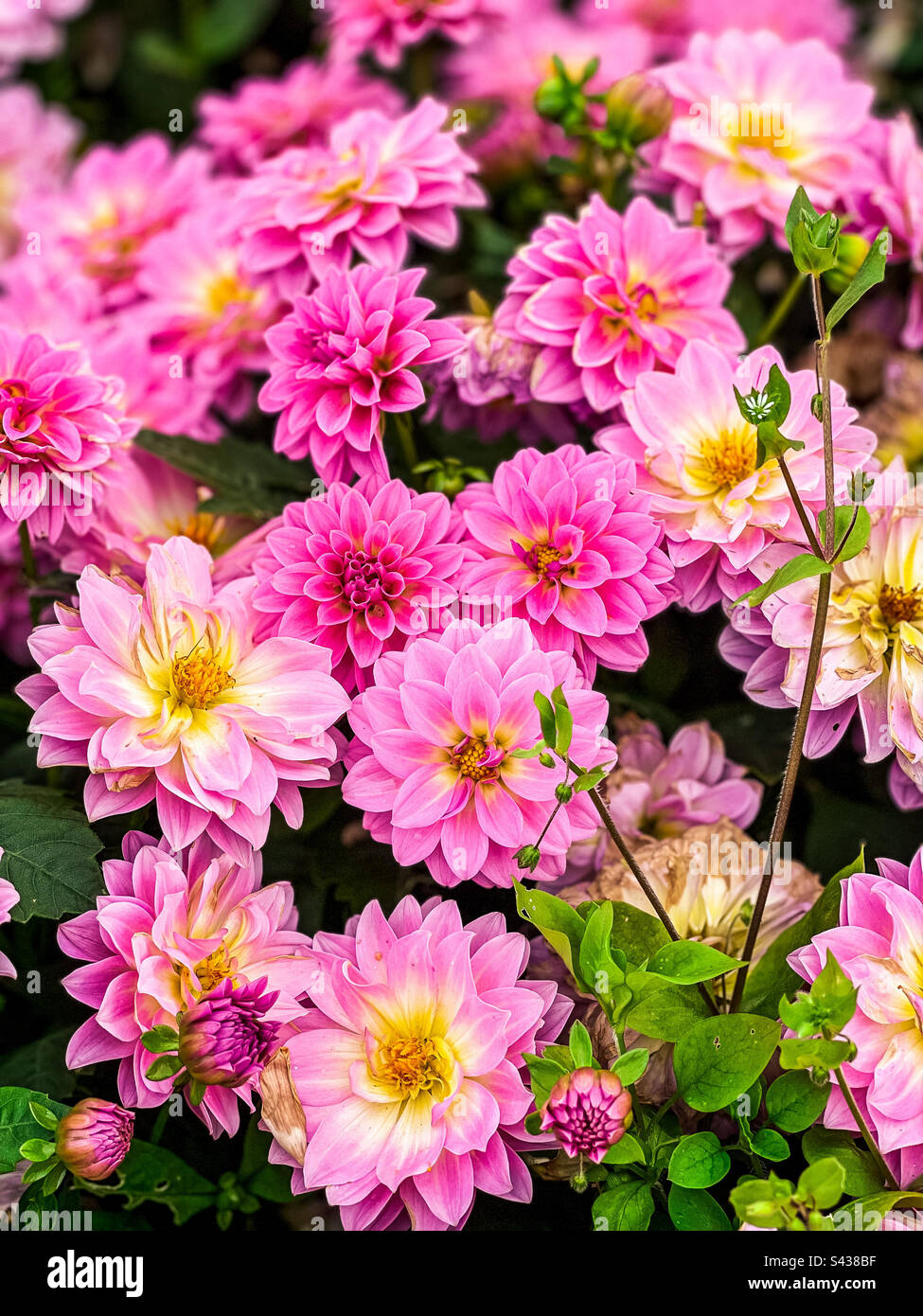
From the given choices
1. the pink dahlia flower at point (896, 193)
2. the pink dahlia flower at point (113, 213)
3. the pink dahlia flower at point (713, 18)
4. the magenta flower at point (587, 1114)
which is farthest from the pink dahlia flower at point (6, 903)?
the pink dahlia flower at point (713, 18)

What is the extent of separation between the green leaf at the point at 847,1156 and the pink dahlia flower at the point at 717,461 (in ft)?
0.80

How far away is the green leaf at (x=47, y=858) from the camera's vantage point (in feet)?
1.86

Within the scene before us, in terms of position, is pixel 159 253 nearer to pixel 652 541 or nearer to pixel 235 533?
pixel 235 533

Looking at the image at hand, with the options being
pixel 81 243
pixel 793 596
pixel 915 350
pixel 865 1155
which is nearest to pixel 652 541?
pixel 793 596

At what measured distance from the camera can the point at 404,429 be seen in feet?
2.25

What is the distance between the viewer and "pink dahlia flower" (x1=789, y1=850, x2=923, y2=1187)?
521 mm

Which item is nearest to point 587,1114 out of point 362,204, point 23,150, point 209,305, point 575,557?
point 575,557

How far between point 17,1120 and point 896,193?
0.70 metres

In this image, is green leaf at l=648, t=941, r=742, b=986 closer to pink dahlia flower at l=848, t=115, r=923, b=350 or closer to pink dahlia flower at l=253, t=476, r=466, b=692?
pink dahlia flower at l=253, t=476, r=466, b=692

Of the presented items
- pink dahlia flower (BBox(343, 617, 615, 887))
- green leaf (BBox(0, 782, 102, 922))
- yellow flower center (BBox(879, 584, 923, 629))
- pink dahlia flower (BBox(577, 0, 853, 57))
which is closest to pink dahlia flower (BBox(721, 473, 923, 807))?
yellow flower center (BBox(879, 584, 923, 629))

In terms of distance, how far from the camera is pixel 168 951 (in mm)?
544

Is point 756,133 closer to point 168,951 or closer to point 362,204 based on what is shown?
point 362,204

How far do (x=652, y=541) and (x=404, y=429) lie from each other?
0.55ft
